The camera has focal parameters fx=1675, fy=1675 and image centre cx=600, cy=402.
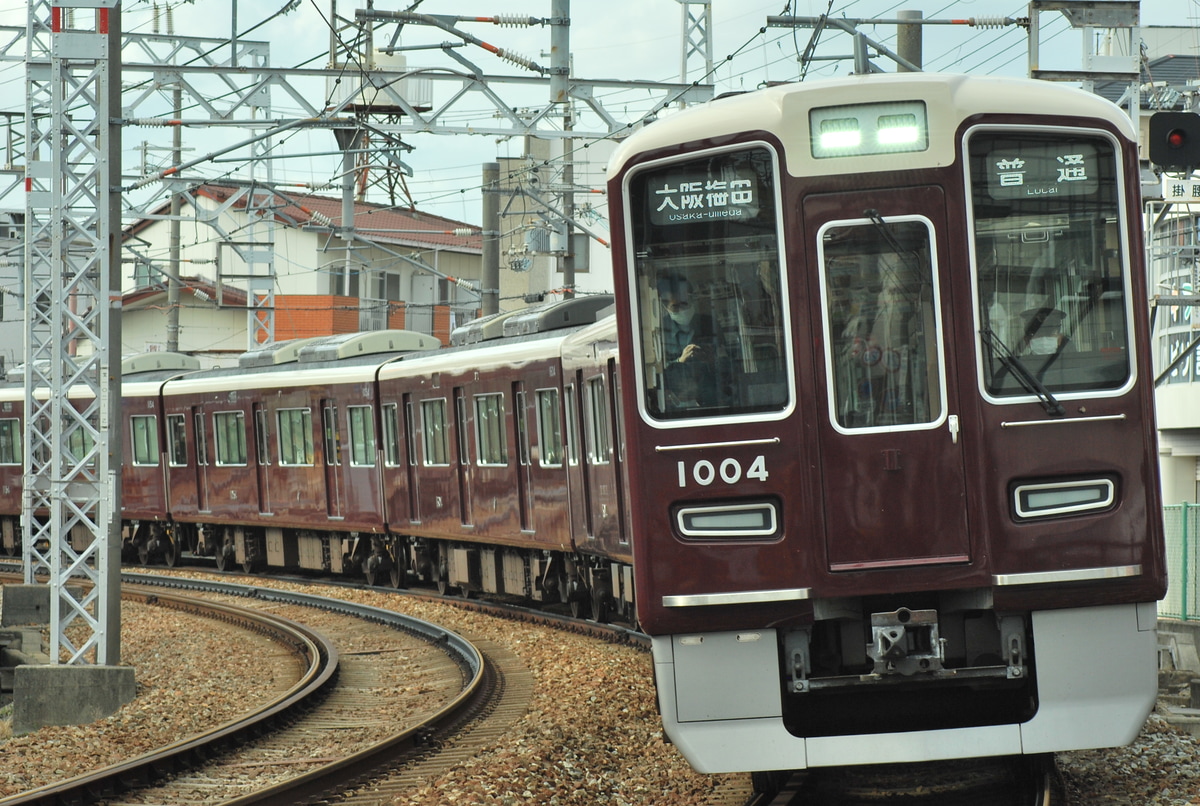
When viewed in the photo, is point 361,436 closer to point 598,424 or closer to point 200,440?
point 200,440

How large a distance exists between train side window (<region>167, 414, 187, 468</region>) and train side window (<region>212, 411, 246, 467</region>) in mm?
976

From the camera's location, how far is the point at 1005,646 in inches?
239

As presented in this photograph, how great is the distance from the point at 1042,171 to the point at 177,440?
18.7 m

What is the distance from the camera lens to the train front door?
5926 millimetres

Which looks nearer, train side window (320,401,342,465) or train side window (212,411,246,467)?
train side window (320,401,342,465)

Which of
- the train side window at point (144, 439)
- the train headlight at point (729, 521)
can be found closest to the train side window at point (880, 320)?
the train headlight at point (729, 521)

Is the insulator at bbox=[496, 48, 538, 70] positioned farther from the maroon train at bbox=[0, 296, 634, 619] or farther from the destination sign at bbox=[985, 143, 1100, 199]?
the destination sign at bbox=[985, 143, 1100, 199]

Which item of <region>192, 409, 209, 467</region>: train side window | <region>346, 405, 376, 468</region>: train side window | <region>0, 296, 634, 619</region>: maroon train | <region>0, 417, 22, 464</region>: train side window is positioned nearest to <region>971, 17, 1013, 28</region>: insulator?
<region>0, 296, 634, 619</region>: maroon train

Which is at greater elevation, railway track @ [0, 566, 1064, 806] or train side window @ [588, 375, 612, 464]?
train side window @ [588, 375, 612, 464]

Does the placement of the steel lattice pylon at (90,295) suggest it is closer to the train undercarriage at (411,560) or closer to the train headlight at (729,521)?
the train undercarriage at (411,560)

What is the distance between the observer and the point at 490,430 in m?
15.6

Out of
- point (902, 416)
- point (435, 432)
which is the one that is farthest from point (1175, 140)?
point (435, 432)

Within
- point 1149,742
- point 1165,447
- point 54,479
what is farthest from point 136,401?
point 1149,742

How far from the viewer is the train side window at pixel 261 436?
2080cm
